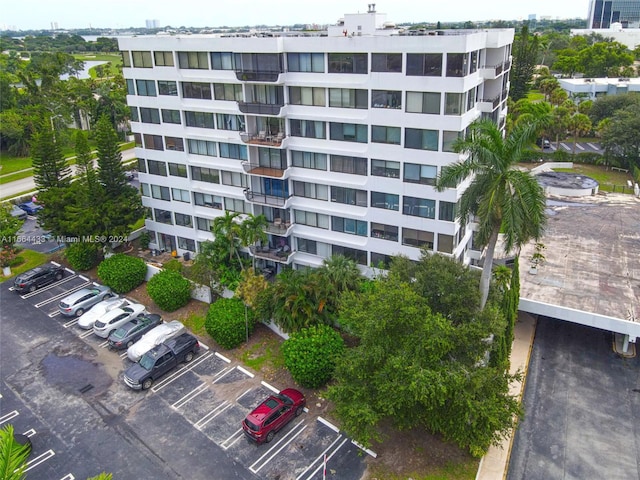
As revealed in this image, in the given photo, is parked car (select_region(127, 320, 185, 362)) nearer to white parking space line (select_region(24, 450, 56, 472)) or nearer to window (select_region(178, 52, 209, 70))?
white parking space line (select_region(24, 450, 56, 472))

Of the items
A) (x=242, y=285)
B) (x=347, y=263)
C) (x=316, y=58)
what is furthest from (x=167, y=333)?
(x=316, y=58)

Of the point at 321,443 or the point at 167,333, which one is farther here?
the point at 167,333

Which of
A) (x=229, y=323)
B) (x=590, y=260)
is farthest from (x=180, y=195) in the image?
(x=590, y=260)

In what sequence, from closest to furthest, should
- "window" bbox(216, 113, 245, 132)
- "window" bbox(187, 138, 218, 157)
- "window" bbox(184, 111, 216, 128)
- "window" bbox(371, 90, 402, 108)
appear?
"window" bbox(371, 90, 402, 108) → "window" bbox(216, 113, 245, 132) → "window" bbox(184, 111, 216, 128) → "window" bbox(187, 138, 218, 157)

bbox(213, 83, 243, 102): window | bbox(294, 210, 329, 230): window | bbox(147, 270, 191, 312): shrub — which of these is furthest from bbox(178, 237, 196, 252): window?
bbox(213, 83, 243, 102): window

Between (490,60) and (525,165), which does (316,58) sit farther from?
(525,165)

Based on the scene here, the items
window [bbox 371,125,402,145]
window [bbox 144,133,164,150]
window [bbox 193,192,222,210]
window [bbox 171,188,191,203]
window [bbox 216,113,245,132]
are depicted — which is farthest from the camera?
window [bbox 171,188,191,203]

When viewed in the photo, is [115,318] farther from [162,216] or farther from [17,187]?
[17,187]
